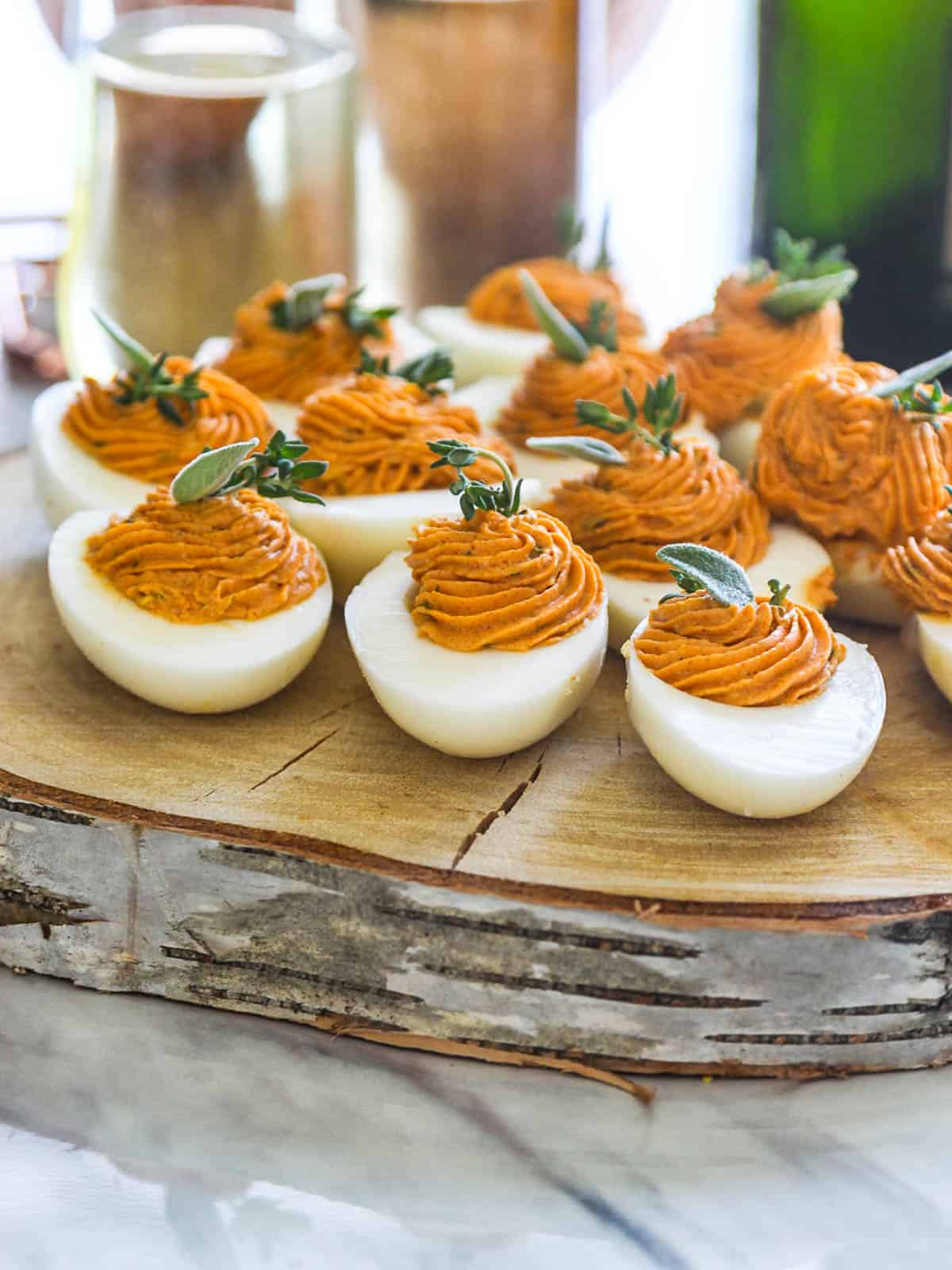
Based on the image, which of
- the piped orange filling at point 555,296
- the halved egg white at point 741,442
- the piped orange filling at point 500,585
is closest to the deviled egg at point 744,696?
the piped orange filling at point 500,585

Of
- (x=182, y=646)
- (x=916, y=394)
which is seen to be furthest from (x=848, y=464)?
(x=182, y=646)

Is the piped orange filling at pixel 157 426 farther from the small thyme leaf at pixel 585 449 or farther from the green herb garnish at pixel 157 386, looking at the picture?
the small thyme leaf at pixel 585 449

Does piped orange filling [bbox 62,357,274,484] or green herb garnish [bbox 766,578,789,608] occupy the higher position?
piped orange filling [bbox 62,357,274,484]

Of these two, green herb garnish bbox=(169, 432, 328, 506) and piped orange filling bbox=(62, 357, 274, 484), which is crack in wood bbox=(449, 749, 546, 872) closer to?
green herb garnish bbox=(169, 432, 328, 506)

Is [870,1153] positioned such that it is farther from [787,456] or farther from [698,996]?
[787,456]

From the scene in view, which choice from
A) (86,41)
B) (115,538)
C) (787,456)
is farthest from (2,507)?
(787,456)

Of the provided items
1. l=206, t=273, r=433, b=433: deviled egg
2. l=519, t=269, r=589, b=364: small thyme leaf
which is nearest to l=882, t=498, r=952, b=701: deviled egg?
l=519, t=269, r=589, b=364: small thyme leaf

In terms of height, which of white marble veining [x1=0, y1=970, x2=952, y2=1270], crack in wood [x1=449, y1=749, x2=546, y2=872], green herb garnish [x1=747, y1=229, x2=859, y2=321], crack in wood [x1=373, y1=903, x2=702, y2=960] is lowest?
white marble veining [x1=0, y1=970, x2=952, y2=1270]
